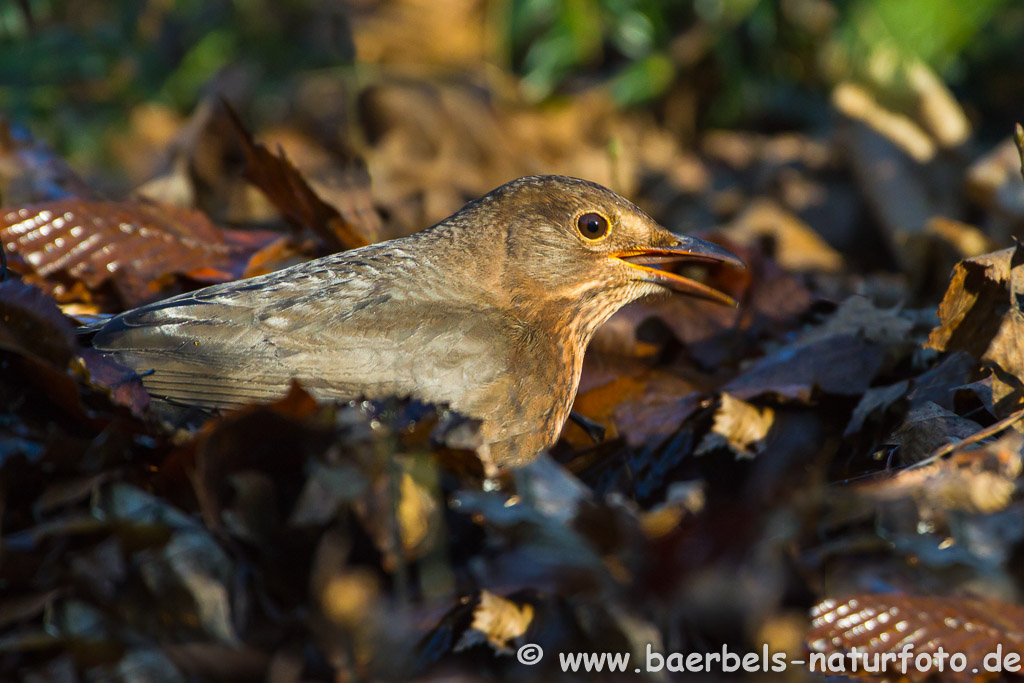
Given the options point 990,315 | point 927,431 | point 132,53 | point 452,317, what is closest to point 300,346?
point 452,317

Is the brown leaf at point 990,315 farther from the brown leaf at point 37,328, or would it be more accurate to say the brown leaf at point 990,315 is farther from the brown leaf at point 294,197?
the brown leaf at point 37,328

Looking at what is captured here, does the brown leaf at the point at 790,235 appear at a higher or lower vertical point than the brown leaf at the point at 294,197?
lower

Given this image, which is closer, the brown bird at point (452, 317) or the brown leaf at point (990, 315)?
the brown leaf at point (990, 315)

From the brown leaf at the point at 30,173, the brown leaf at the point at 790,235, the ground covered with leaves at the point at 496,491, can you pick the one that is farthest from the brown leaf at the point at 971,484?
the brown leaf at the point at 790,235

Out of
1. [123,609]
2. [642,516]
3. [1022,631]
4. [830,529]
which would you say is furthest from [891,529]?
[123,609]

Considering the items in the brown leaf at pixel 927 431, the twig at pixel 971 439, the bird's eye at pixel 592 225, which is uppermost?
the bird's eye at pixel 592 225

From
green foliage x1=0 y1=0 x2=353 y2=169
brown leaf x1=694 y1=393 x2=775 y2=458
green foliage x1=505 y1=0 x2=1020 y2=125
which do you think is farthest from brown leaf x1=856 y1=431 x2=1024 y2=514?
green foliage x1=0 y1=0 x2=353 y2=169

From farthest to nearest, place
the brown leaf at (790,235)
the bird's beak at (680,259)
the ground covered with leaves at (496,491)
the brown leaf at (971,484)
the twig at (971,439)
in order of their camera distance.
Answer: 1. the brown leaf at (790,235)
2. the bird's beak at (680,259)
3. the twig at (971,439)
4. the brown leaf at (971,484)
5. the ground covered with leaves at (496,491)

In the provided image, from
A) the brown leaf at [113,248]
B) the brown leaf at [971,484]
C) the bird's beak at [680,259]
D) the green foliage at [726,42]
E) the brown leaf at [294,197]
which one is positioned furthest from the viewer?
the green foliage at [726,42]
